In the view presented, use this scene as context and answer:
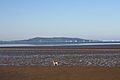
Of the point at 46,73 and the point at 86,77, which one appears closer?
the point at 86,77

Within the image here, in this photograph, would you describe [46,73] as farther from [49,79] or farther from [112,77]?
[112,77]

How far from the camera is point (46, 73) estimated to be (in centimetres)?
2675

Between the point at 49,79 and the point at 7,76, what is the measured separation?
3.75 meters

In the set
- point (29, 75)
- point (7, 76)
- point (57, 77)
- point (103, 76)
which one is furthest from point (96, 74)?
point (7, 76)

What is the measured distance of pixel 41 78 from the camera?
23.9m

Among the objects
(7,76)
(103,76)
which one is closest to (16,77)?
(7,76)

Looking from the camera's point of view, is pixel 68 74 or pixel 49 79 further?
pixel 68 74

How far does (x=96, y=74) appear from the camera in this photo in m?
25.6

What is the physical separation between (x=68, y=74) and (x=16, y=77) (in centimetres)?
407

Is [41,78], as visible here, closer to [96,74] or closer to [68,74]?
[68,74]

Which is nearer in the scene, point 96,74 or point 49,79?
point 49,79

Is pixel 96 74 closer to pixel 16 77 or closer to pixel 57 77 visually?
pixel 57 77

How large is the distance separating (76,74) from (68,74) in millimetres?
626

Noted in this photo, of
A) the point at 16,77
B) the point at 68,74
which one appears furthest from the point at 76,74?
the point at 16,77
